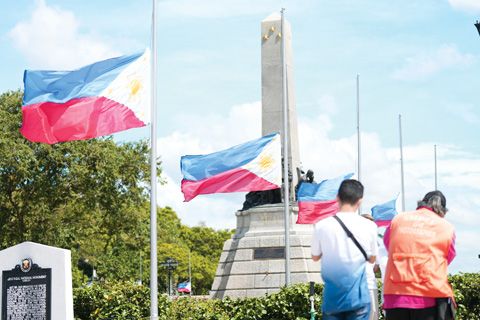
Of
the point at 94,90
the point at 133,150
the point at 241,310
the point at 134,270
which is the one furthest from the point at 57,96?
the point at 134,270

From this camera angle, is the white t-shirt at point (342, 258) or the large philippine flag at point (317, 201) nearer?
the white t-shirt at point (342, 258)

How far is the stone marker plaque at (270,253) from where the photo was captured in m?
31.4

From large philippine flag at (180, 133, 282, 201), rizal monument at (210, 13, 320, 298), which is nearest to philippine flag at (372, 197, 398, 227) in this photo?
rizal monument at (210, 13, 320, 298)

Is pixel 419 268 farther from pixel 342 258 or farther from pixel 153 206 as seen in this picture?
pixel 153 206

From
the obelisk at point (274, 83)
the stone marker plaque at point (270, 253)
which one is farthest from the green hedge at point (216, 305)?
the obelisk at point (274, 83)

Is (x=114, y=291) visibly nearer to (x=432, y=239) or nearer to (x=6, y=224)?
(x=432, y=239)

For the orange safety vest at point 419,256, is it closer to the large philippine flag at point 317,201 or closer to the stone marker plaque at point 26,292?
the stone marker plaque at point 26,292

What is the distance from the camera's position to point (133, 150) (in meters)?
42.5

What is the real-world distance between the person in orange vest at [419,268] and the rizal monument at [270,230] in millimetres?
22810

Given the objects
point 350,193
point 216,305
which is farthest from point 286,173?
point 350,193

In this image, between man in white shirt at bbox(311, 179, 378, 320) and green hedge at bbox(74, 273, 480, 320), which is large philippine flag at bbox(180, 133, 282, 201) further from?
man in white shirt at bbox(311, 179, 378, 320)

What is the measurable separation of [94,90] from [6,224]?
27.3 metres

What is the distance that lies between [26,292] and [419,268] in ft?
29.1

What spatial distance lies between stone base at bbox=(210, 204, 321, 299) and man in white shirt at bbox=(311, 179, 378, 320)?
22.8m
